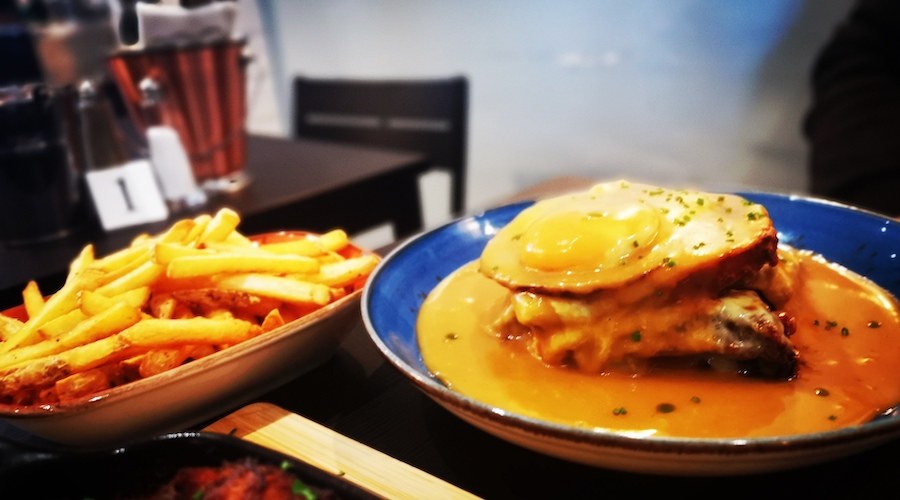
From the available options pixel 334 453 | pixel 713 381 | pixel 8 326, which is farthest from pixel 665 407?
pixel 8 326

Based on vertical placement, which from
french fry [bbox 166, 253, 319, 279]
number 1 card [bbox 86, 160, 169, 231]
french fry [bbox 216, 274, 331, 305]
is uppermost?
french fry [bbox 166, 253, 319, 279]

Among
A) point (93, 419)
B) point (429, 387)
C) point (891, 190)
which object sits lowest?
point (891, 190)

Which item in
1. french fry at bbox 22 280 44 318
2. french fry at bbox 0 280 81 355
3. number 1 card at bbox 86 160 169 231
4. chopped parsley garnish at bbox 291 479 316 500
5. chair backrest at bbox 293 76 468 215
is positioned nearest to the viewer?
chopped parsley garnish at bbox 291 479 316 500

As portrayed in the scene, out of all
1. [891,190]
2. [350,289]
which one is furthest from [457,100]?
[350,289]

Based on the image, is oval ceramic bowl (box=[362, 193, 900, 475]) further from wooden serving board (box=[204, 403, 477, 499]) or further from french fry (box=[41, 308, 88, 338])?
french fry (box=[41, 308, 88, 338])

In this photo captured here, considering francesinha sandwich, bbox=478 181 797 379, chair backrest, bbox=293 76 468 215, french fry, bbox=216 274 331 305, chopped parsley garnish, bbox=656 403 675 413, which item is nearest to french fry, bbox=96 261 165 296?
french fry, bbox=216 274 331 305

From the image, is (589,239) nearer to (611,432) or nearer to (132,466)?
(611,432)

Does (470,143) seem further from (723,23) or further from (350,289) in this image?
Result: (350,289)
